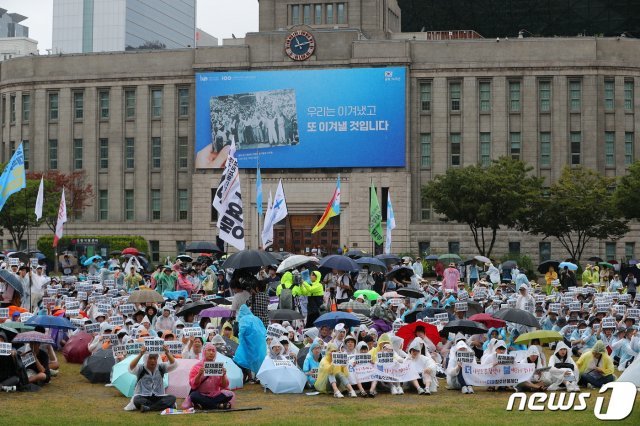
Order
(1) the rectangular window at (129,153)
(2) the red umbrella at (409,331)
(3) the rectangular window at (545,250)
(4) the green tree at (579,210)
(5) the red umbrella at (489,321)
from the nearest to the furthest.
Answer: (2) the red umbrella at (409,331), (5) the red umbrella at (489,321), (4) the green tree at (579,210), (3) the rectangular window at (545,250), (1) the rectangular window at (129,153)

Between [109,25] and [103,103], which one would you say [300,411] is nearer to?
[103,103]

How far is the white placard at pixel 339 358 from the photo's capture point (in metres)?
22.2

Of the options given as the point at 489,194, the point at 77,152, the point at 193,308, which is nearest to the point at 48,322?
the point at 193,308

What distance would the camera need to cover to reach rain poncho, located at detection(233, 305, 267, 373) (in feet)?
77.3

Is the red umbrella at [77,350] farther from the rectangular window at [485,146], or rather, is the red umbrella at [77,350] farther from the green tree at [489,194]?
the rectangular window at [485,146]

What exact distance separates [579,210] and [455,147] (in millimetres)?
12517

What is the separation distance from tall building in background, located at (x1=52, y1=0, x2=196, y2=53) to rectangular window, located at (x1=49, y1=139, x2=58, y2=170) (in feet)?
330

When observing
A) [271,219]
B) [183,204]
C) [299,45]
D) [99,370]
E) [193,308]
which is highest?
[299,45]

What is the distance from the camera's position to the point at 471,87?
7356 cm

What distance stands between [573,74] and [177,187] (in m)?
26.2

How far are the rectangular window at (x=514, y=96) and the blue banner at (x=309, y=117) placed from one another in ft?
22.1

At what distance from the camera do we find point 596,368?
23.6m

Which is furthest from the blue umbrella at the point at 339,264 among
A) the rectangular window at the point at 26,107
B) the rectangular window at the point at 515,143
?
the rectangular window at the point at 26,107

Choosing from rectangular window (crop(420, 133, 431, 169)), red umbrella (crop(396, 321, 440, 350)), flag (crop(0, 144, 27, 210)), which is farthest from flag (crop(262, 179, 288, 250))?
rectangular window (crop(420, 133, 431, 169))
